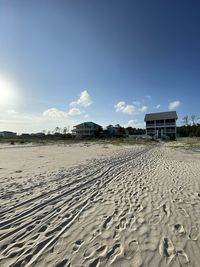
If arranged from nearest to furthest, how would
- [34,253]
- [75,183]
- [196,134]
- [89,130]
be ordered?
[34,253] < [75,183] < [196,134] < [89,130]

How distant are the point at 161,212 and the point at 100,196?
2061 mm

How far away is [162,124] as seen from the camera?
76625 mm

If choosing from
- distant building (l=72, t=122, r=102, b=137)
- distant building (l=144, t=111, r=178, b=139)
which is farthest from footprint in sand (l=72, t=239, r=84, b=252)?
distant building (l=72, t=122, r=102, b=137)

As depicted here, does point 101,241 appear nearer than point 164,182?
Yes

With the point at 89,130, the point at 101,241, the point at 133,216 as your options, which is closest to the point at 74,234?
the point at 101,241

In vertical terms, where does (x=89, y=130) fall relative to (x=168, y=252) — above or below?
above

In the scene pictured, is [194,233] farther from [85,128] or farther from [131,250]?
[85,128]

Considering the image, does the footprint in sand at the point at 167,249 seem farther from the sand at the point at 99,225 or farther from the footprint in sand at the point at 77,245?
the footprint in sand at the point at 77,245

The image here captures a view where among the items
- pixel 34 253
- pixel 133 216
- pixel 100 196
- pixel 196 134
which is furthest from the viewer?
pixel 196 134

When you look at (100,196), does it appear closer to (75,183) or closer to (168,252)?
(75,183)

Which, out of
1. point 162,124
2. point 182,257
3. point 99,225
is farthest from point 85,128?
point 182,257

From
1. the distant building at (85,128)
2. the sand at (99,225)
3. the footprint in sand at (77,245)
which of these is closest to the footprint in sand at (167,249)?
the sand at (99,225)

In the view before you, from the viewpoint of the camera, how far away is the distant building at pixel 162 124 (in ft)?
245

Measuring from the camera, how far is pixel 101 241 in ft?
10.8
